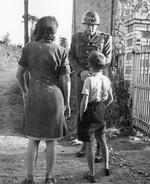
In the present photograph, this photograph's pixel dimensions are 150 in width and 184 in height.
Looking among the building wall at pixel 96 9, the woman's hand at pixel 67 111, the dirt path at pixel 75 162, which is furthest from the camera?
the building wall at pixel 96 9

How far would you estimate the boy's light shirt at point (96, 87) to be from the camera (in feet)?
13.5

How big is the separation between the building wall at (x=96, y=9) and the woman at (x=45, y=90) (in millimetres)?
5607

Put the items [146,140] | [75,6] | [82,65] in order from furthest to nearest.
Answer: [75,6] < [146,140] < [82,65]

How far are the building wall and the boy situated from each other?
5279mm

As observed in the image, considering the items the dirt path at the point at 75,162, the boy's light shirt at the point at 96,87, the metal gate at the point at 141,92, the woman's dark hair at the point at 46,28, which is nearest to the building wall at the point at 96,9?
the metal gate at the point at 141,92

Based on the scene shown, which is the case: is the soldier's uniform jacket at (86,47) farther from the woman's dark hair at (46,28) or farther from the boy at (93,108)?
the woman's dark hair at (46,28)

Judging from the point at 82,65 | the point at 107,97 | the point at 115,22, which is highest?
the point at 115,22

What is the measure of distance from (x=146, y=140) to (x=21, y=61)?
11.6 feet

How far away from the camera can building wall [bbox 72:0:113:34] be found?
9.61m

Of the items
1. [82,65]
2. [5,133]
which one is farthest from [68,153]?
[5,133]

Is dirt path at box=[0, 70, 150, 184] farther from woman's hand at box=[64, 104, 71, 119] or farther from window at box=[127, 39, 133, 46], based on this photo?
window at box=[127, 39, 133, 46]

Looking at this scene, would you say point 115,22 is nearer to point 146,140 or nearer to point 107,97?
point 146,140

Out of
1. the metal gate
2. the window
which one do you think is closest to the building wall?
the window

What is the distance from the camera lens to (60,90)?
157 inches
